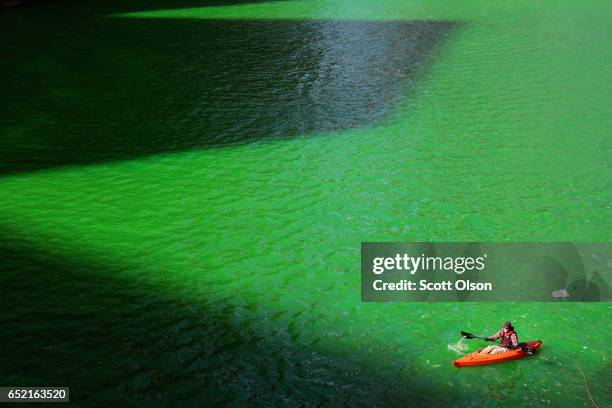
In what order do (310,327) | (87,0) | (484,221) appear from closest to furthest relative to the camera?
(310,327) < (484,221) < (87,0)

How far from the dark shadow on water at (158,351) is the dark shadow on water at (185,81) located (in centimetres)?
197

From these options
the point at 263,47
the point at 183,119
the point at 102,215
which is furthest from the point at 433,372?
the point at 263,47

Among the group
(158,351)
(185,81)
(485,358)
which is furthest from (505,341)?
(185,81)

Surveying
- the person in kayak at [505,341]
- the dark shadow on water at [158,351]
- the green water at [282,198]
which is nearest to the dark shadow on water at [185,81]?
the green water at [282,198]

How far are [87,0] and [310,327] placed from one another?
924 cm

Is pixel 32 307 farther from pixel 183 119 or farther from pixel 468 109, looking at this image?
pixel 468 109

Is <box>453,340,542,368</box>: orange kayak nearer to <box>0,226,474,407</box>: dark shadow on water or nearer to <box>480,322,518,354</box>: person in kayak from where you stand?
<box>480,322,518,354</box>: person in kayak

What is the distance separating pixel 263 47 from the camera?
8.63 metres

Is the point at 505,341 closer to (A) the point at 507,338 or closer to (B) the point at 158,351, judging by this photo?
(A) the point at 507,338

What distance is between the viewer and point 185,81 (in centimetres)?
740

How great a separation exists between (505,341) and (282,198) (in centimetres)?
207

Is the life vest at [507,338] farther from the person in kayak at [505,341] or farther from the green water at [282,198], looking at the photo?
→ the green water at [282,198]

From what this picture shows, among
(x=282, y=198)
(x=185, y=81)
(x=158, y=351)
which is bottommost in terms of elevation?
(x=158, y=351)

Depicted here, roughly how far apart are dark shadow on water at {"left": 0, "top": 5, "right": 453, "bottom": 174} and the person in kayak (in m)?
3.16
